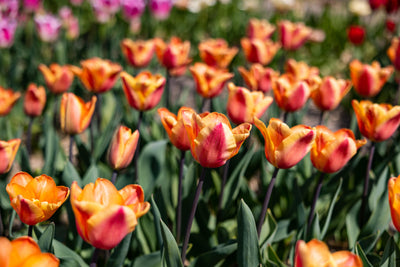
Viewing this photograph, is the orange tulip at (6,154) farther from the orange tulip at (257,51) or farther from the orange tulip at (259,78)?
the orange tulip at (257,51)

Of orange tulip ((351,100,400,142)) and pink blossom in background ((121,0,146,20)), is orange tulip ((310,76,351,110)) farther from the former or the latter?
pink blossom in background ((121,0,146,20))

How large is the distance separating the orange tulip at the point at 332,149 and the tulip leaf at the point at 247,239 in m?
0.27

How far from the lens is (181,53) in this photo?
80.0 inches

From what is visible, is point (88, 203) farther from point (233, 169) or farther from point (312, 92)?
point (312, 92)

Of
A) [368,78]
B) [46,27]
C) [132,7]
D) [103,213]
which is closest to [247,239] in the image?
[103,213]

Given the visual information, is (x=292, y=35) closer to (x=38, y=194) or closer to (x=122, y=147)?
(x=122, y=147)

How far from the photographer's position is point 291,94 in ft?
5.05

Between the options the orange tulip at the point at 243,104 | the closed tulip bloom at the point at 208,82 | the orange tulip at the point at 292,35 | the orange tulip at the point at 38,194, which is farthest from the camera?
the orange tulip at the point at 292,35

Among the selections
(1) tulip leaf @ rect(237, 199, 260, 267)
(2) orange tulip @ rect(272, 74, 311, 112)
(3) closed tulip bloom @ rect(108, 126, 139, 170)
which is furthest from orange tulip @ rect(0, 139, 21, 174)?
(2) orange tulip @ rect(272, 74, 311, 112)

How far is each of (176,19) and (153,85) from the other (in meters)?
3.51

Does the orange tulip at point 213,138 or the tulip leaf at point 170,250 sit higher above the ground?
the orange tulip at point 213,138

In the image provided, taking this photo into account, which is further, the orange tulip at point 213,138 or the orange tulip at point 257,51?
the orange tulip at point 257,51

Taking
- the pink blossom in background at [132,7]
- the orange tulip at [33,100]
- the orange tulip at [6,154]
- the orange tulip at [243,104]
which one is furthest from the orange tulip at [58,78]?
the pink blossom in background at [132,7]

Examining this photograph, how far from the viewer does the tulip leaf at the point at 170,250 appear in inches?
39.3
